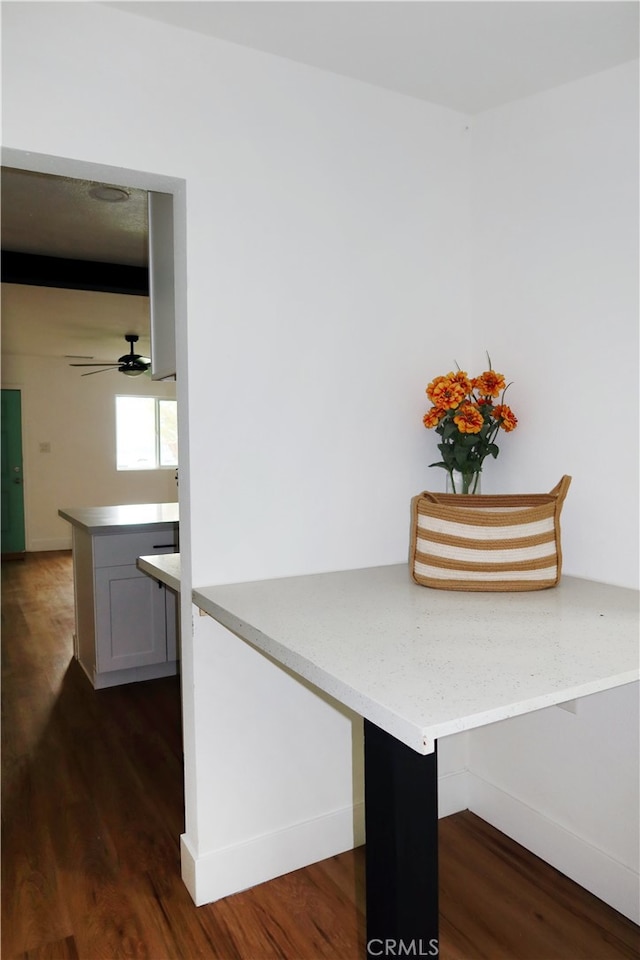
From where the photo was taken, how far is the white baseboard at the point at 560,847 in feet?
5.37

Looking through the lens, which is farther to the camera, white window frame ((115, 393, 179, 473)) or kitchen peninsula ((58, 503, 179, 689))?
white window frame ((115, 393, 179, 473))

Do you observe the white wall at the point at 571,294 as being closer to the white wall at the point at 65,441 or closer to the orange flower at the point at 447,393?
the orange flower at the point at 447,393

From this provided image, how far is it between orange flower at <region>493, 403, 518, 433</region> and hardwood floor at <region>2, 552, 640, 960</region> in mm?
1223

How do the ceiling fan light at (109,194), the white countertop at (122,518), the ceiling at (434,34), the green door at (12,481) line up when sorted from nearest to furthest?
the ceiling at (434,34)
the ceiling fan light at (109,194)
the white countertop at (122,518)
the green door at (12,481)

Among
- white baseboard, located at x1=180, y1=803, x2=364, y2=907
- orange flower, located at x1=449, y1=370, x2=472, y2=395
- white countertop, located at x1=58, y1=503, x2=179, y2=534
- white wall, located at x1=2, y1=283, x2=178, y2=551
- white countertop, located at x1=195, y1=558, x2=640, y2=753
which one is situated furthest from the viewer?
white wall, located at x1=2, y1=283, x2=178, y2=551

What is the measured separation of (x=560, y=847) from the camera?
181 cm

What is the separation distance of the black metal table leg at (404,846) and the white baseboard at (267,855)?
84 centimetres

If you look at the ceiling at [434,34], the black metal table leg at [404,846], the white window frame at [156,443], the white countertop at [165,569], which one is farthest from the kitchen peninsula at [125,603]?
the white window frame at [156,443]

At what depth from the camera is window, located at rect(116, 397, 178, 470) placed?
8.38 m

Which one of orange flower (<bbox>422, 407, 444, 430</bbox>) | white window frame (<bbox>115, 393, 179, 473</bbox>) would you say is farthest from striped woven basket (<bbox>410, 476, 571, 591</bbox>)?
white window frame (<bbox>115, 393, 179, 473</bbox>)

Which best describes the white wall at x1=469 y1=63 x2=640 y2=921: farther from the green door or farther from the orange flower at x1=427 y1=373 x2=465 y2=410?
the green door

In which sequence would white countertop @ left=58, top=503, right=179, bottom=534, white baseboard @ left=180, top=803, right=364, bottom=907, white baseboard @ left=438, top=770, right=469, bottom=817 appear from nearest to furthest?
1. white baseboard @ left=180, top=803, right=364, bottom=907
2. white baseboard @ left=438, top=770, right=469, bottom=817
3. white countertop @ left=58, top=503, right=179, bottom=534

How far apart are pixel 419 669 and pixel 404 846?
26 centimetres

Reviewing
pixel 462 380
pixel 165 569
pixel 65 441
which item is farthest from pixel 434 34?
pixel 65 441
